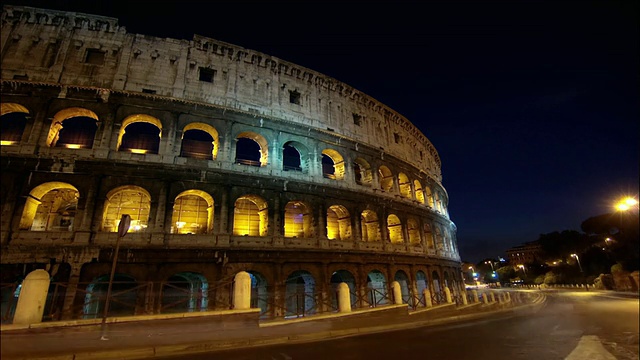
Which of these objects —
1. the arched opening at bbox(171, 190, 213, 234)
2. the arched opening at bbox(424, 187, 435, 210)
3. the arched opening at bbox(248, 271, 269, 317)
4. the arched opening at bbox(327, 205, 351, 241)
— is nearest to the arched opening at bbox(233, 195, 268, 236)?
the arched opening at bbox(171, 190, 213, 234)

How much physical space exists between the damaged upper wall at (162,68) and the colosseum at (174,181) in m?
0.08

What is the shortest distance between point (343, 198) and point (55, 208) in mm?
16230

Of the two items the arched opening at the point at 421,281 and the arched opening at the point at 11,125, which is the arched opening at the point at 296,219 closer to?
the arched opening at the point at 421,281

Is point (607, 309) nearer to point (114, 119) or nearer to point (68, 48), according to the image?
point (114, 119)

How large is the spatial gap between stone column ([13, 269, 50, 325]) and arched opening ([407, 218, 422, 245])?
2167 cm

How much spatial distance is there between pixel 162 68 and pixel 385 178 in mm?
17351

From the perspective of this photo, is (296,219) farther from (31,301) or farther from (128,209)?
(31,301)

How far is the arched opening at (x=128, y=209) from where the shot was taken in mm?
16031

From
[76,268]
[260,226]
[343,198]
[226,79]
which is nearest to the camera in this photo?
[76,268]

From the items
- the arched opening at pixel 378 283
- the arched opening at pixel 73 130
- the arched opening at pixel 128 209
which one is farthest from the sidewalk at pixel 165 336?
the arched opening at pixel 73 130

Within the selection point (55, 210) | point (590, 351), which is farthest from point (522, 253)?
point (55, 210)

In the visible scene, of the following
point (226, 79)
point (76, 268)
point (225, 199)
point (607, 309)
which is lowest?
point (607, 309)

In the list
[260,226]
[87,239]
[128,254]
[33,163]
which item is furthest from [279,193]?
[33,163]

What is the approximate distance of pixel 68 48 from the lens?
16.0 m
